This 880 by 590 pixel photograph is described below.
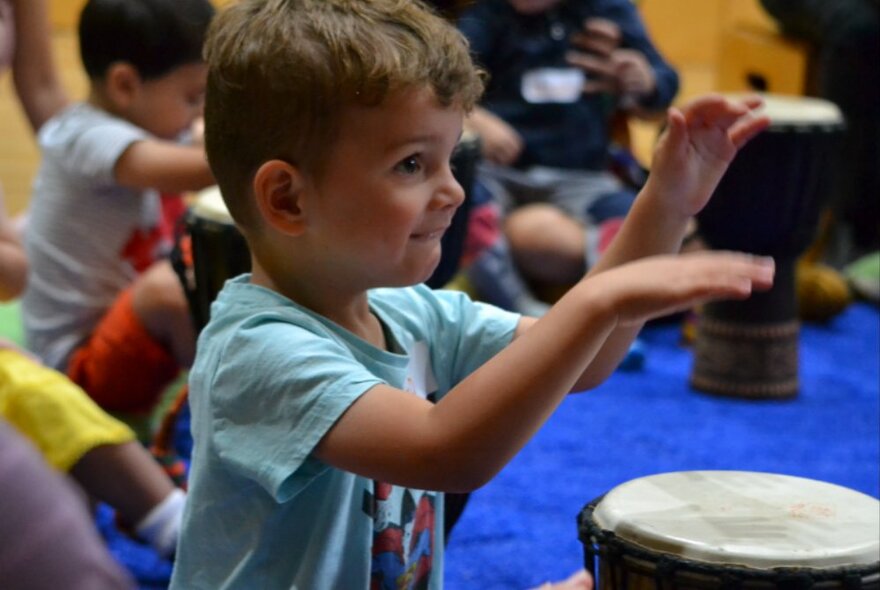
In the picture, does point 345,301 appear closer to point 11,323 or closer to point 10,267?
point 10,267

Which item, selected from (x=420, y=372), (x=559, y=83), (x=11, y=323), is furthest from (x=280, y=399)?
(x=559, y=83)

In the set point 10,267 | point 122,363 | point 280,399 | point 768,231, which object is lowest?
point 768,231

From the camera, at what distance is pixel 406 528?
1430mm

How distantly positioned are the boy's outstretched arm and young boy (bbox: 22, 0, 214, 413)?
114 cm

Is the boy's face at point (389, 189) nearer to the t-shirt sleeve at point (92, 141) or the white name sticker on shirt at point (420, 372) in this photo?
the white name sticker on shirt at point (420, 372)

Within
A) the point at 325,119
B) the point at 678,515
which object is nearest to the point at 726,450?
the point at 678,515

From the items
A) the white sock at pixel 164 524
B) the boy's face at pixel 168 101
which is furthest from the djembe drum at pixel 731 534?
the boy's face at pixel 168 101

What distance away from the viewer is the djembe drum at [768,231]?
115 inches

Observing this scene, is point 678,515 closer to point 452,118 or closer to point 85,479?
point 452,118

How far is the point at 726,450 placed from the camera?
2.69 m

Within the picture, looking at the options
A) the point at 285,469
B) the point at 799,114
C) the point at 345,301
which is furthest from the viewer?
the point at 799,114

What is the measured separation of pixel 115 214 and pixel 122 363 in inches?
10.8

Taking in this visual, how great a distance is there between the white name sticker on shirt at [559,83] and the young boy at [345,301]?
7.07 ft

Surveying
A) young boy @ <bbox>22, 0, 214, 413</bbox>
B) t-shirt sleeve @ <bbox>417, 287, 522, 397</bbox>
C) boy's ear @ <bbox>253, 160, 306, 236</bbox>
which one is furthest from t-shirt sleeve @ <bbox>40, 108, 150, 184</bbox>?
boy's ear @ <bbox>253, 160, 306, 236</bbox>
